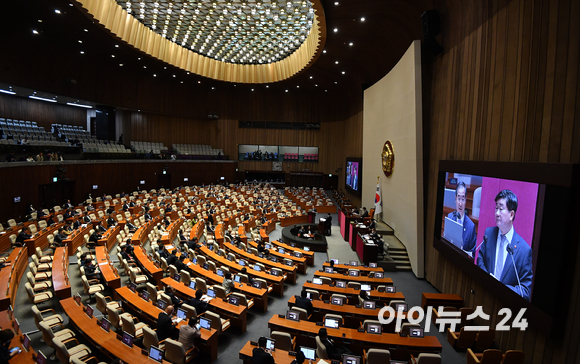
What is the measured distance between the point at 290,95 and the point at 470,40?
23.4m

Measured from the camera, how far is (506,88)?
5812mm

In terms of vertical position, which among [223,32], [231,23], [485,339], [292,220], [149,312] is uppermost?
[223,32]

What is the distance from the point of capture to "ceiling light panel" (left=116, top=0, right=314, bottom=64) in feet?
47.4

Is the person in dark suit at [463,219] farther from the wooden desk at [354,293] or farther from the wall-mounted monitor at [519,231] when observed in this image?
the wooden desk at [354,293]

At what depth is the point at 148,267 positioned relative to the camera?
8.02m

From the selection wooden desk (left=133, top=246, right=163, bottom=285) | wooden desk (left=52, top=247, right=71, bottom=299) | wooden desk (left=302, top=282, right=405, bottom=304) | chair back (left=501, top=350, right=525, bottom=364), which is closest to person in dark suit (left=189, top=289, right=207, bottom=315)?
wooden desk (left=133, top=246, right=163, bottom=285)

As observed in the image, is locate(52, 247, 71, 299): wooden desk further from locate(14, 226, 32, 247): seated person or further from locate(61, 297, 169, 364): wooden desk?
locate(14, 226, 32, 247): seated person

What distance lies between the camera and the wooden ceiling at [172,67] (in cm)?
1180

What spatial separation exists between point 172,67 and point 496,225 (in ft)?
72.1

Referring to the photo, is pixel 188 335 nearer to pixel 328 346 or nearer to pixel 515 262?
pixel 328 346

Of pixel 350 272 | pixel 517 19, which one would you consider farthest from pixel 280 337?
pixel 517 19

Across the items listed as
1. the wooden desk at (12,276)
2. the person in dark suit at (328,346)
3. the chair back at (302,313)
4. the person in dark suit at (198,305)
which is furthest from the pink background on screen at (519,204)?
the wooden desk at (12,276)

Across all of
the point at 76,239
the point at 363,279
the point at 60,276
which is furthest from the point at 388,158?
the point at 76,239

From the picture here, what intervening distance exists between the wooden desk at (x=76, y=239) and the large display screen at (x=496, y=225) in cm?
1247
